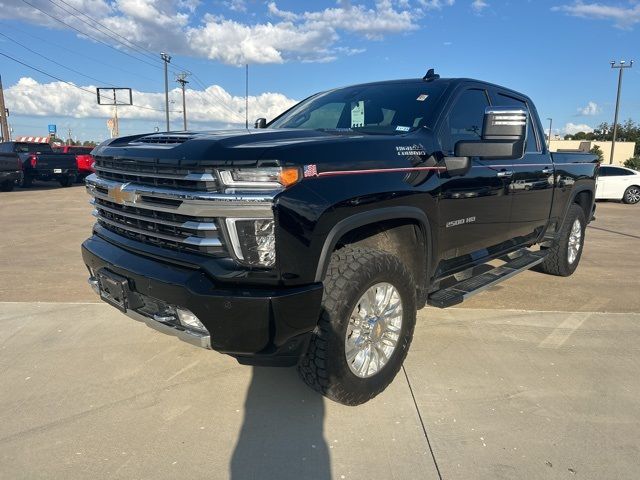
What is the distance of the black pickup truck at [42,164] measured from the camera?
60.7ft

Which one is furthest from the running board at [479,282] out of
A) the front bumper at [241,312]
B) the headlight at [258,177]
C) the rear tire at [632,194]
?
the rear tire at [632,194]

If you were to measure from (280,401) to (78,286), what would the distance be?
3.31 meters

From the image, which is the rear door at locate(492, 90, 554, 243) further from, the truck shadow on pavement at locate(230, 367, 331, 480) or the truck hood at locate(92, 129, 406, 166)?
the truck shadow on pavement at locate(230, 367, 331, 480)

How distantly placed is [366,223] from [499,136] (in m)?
1.10

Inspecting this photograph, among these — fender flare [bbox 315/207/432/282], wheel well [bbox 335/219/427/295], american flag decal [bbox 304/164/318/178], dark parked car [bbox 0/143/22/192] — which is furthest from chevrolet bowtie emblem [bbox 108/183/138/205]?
dark parked car [bbox 0/143/22/192]

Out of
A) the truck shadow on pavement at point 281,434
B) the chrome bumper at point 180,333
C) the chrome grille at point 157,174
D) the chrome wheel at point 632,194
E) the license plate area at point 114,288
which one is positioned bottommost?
the truck shadow on pavement at point 281,434

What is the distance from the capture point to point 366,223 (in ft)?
8.84

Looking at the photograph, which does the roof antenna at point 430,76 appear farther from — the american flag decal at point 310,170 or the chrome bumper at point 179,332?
the chrome bumper at point 179,332

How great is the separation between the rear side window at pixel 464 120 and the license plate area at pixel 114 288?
222 cm

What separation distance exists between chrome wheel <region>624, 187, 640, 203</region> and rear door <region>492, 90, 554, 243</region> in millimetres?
13873

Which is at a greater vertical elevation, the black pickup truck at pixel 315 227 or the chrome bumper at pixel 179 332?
the black pickup truck at pixel 315 227

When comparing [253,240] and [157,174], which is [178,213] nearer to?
[157,174]

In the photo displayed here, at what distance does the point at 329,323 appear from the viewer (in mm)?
2559

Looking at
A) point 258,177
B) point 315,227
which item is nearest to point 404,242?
point 315,227
